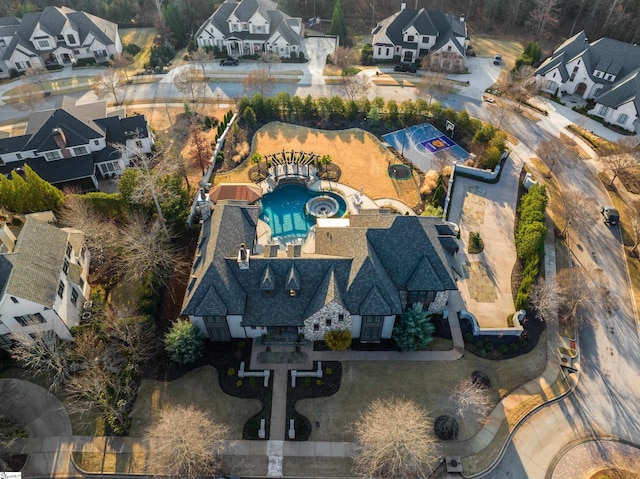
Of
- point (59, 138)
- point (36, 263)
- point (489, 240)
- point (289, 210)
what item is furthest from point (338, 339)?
point (59, 138)

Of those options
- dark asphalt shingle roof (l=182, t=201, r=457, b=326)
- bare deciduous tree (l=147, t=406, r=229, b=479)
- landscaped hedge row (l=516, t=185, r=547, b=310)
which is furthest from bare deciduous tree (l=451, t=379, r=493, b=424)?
A: bare deciduous tree (l=147, t=406, r=229, b=479)

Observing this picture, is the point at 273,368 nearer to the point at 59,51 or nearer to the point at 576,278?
the point at 576,278

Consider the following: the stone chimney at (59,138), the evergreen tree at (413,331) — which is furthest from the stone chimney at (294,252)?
the stone chimney at (59,138)

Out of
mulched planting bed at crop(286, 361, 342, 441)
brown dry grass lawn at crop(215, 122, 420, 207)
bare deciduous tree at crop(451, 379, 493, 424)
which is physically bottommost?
mulched planting bed at crop(286, 361, 342, 441)

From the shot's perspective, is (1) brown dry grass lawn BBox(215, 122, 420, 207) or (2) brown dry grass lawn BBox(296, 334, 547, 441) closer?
(2) brown dry grass lawn BBox(296, 334, 547, 441)

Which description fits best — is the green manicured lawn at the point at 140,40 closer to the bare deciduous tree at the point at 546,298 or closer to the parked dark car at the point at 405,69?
the parked dark car at the point at 405,69

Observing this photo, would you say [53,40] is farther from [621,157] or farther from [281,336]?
[621,157]

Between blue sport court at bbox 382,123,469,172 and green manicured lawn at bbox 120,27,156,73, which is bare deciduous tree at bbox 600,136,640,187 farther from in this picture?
green manicured lawn at bbox 120,27,156,73
